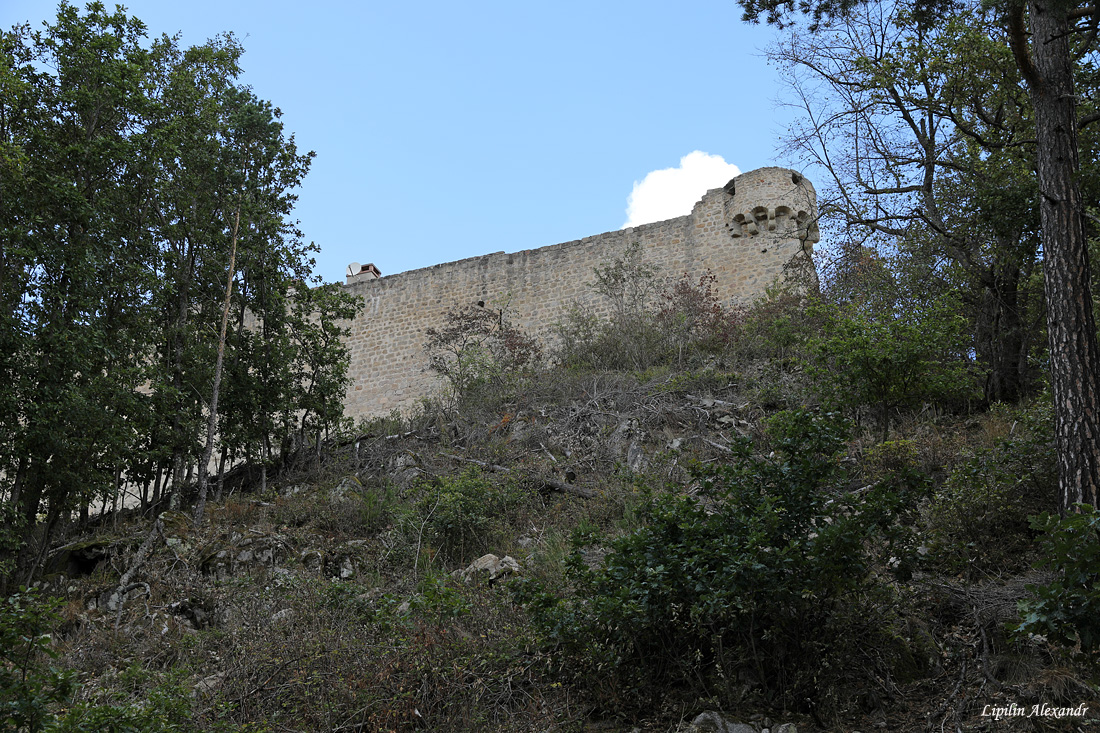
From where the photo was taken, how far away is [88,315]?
9.82 meters

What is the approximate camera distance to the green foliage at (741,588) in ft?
15.8

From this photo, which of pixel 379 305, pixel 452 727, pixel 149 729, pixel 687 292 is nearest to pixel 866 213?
pixel 687 292

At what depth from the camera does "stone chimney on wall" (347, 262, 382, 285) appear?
19.9 m

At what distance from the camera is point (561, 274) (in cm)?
1703

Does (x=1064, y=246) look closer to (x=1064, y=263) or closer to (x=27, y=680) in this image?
(x=1064, y=263)

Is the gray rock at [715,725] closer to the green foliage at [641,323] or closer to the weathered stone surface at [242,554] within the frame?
the weathered stone surface at [242,554]

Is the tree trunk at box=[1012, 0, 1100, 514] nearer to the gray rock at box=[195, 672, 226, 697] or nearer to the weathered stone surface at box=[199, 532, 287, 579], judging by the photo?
the gray rock at box=[195, 672, 226, 697]

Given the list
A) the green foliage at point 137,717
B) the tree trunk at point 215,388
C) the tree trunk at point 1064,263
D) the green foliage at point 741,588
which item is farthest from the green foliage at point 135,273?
the tree trunk at point 1064,263

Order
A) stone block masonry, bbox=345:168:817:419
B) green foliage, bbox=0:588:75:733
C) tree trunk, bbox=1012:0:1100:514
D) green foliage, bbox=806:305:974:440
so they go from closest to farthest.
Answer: green foliage, bbox=0:588:75:733
tree trunk, bbox=1012:0:1100:514
green foliage, bbox=806:305:974:440
stone block masonry, bbox=345:168:817:419

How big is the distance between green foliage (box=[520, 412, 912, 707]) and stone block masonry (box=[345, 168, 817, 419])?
991cm

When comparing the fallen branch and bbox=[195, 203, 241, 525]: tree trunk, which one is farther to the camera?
bbox=[195, 203, 241, 525]: tree trunk

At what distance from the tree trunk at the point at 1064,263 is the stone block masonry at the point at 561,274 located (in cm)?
841

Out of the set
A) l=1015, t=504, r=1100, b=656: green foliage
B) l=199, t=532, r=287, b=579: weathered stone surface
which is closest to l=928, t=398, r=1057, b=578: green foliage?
l=1015, t=504, r=1100, b=656: green foliage

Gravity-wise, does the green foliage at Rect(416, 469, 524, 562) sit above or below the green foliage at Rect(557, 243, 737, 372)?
below
